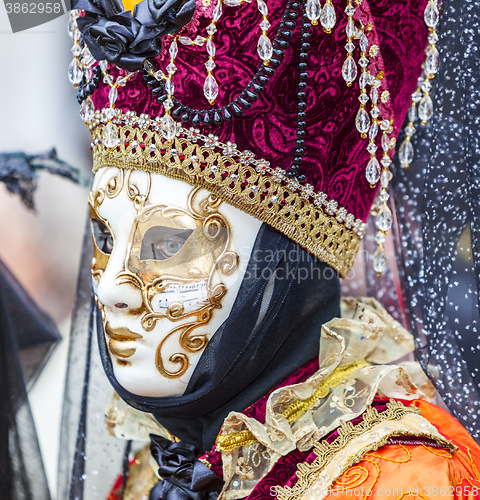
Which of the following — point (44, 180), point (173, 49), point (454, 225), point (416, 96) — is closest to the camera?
point (173, 49)

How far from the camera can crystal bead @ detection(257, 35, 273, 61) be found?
1072 millimetres

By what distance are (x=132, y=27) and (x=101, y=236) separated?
48 cm

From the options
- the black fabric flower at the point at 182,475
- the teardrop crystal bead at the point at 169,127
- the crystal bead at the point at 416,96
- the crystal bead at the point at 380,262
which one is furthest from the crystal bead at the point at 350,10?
the black fabric flower at the point at 182,475

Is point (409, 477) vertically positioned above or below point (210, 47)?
below

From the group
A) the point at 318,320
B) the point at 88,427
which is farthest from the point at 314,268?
the point at 88,427

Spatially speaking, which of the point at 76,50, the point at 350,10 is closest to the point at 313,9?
the point at 350,10

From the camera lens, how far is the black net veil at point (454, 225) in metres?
1.16

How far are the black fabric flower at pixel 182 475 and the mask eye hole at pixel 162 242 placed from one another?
18.9 inches

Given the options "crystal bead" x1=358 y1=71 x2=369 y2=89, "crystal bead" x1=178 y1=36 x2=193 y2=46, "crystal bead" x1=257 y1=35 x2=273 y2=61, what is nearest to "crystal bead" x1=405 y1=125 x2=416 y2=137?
"crystal bead" x1=358 y1=71 x2=369 y2=89

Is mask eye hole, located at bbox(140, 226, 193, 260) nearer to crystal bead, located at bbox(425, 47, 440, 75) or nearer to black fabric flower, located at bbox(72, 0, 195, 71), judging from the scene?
black fabric flower, located at bbox(72, 0, 195, 71)

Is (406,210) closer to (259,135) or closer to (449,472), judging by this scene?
(259,135)

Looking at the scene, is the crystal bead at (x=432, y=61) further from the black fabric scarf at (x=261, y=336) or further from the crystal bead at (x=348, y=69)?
the black fabric scarf at (x=261, y=336)

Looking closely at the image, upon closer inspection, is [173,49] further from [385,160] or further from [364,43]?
[385,160]

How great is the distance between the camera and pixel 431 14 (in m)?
1.19
